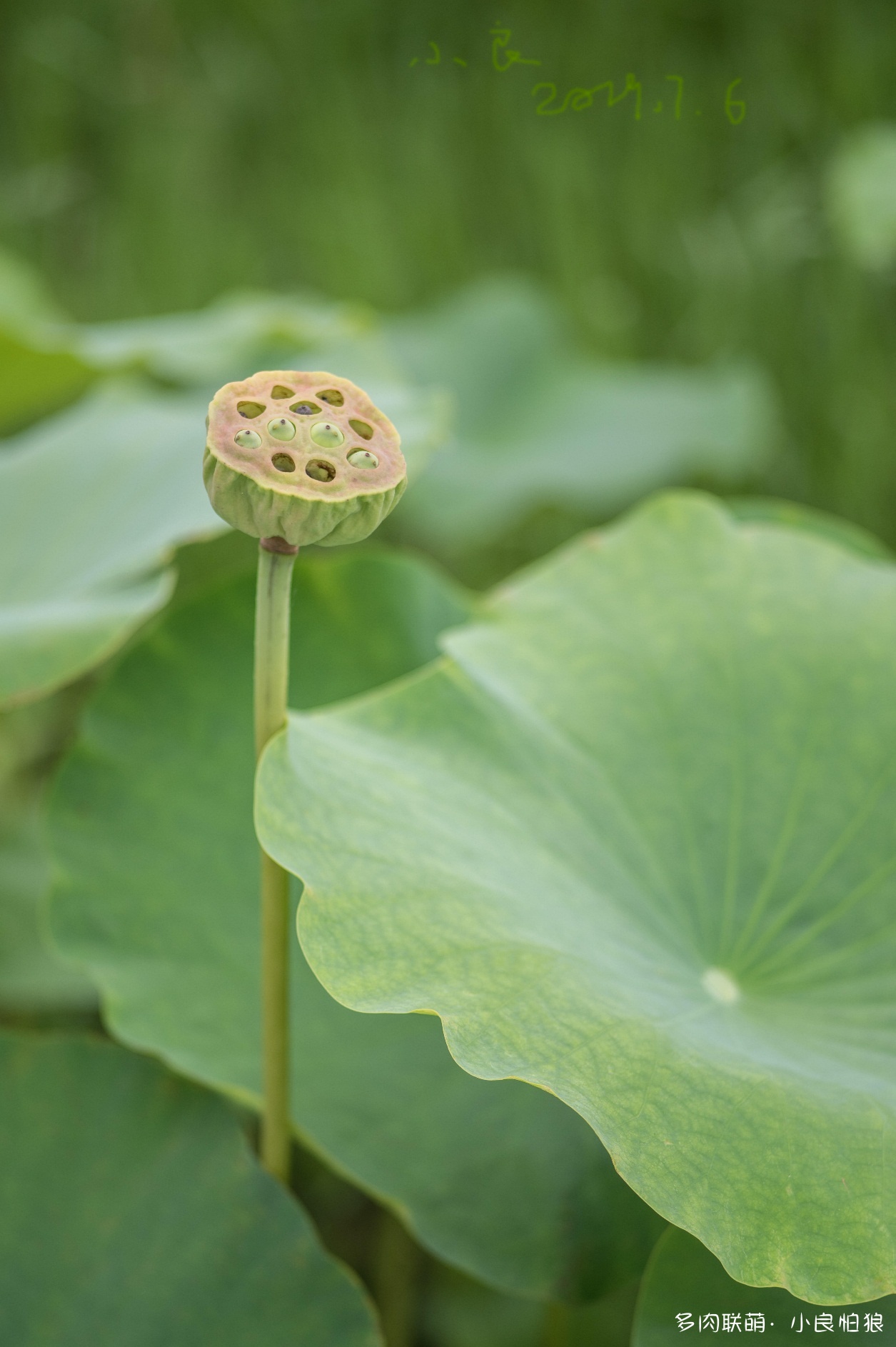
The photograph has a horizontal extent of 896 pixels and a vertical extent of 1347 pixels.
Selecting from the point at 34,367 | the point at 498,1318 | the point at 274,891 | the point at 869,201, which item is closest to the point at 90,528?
the point at 34,367

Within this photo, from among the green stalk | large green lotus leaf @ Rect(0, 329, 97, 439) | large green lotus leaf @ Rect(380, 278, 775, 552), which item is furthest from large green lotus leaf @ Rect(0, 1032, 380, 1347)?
large green lotus leaf @ Rect(380, 278, 775, 552)

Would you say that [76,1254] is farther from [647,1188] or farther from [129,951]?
[647,1188]

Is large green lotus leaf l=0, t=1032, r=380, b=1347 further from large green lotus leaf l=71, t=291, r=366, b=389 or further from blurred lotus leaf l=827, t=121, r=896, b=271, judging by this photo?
blurred lotus leaf l=827, t=121, r=896, b=271

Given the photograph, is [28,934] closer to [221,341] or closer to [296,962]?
[296,962]

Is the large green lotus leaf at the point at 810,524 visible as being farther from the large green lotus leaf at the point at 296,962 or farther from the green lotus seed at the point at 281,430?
the green lotus seed at the point at 281,430

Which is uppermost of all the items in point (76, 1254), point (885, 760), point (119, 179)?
point (885, 760)

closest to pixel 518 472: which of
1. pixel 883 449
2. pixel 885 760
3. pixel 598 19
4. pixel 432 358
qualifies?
pixel 432 358

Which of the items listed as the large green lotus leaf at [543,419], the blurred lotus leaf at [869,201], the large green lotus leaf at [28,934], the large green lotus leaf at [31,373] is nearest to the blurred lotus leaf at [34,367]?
the large green lotus leaf at [31,373]
